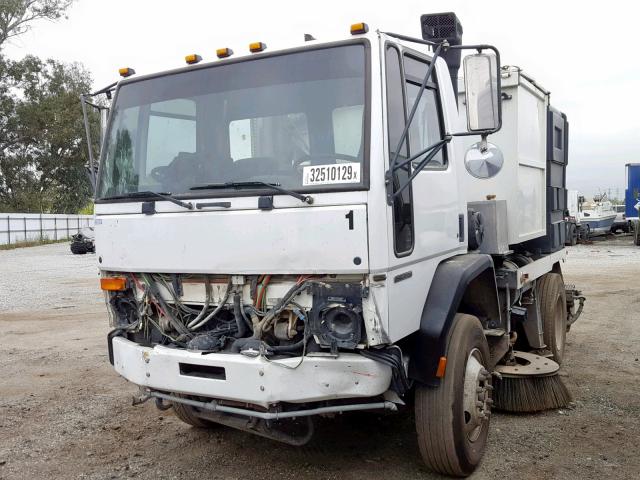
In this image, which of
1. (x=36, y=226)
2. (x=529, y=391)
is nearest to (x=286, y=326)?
(x=529, y=391)

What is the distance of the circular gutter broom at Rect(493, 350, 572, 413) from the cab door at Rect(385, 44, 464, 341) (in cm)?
151

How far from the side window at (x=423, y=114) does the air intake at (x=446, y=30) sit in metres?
0.89

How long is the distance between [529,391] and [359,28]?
3206 millimetres

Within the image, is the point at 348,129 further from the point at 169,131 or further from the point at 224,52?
the point at 169,131

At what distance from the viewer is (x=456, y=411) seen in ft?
11.9

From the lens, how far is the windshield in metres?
3.31

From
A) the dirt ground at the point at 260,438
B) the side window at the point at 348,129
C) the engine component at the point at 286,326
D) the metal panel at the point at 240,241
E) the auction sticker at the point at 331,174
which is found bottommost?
the dirt ground at the point at 260,438

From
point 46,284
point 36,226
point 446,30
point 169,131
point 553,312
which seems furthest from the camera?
point 36,226

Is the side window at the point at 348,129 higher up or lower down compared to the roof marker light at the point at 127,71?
lower down

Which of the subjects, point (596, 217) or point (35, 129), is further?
point (35, 129)

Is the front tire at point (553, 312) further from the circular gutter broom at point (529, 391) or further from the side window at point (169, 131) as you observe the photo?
the side window at point (169, 131)

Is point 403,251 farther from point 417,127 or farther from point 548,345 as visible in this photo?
point 548,345

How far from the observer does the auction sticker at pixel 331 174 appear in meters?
3.18

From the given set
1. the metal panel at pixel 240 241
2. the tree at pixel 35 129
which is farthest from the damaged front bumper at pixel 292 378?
the tree at pixel 35 129
